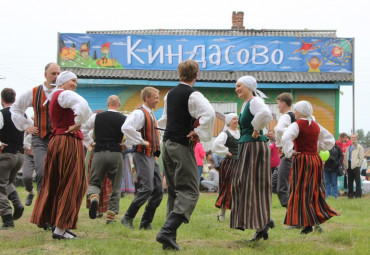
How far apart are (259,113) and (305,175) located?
5.03 ft

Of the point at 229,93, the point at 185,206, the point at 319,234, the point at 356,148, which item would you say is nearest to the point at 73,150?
the point at 185,206

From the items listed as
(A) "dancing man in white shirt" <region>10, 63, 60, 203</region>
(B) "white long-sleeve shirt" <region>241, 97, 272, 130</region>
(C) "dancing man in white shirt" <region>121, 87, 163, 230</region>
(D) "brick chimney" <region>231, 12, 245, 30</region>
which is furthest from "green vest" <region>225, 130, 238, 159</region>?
(D) "brick chimney" <region>231, 12, 245, 30</region>

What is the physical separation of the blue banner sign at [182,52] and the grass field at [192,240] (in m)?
11.9

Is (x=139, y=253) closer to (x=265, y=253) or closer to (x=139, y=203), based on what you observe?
(x=265, y=253)

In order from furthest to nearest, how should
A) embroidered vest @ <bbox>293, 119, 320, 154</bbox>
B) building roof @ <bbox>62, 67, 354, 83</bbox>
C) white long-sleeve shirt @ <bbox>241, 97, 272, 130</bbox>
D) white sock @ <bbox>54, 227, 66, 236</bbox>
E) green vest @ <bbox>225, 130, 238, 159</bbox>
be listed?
building roof @ <bbox>62, 67, 354, 83</bbox> → green vest @ <bbox>225, 130, 238, 159</bbox> → embroidered vest @ <bbox>293, 119, 320, 154</bbox> → white sock @ <bbox>54, 227, 66, 236</bbox> → white long-sleeve shirt @ <bbox>241, 97, 272, 130</bbox>

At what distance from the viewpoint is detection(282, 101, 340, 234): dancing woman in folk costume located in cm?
702

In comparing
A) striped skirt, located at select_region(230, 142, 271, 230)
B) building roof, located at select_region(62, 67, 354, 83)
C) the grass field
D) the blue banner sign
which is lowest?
the grass field

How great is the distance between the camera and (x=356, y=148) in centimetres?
1639

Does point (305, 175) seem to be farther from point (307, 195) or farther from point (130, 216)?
point (130, 216)

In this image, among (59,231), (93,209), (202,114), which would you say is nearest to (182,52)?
(93,209)

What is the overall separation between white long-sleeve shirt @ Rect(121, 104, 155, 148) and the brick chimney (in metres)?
19.1

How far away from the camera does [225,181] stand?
898 cm

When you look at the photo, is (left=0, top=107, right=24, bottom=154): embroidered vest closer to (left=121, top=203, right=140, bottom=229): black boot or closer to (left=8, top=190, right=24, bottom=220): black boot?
(left=8, top=190, right=24, bottom=220): black boot

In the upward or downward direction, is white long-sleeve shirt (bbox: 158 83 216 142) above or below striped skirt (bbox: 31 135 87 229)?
above
